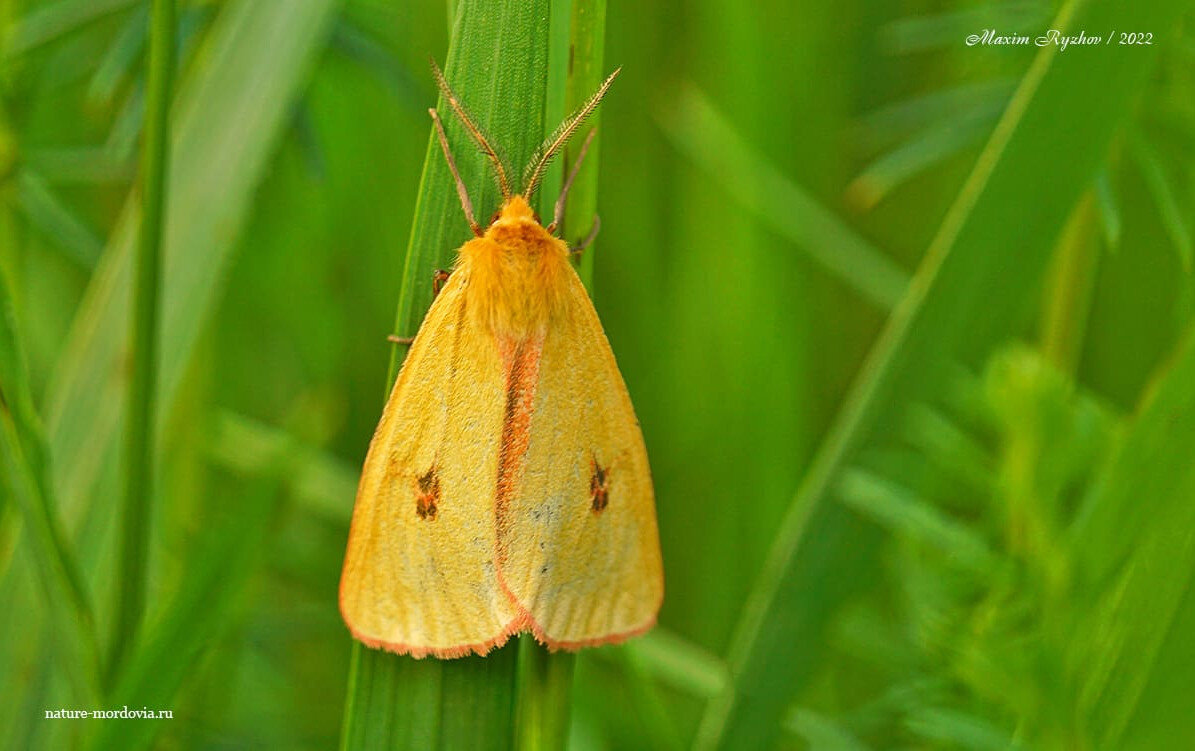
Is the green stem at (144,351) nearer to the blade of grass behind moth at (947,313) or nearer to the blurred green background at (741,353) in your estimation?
the blurred green background at (741,353)

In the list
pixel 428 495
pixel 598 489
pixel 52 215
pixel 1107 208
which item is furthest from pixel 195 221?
pixel 1107 208

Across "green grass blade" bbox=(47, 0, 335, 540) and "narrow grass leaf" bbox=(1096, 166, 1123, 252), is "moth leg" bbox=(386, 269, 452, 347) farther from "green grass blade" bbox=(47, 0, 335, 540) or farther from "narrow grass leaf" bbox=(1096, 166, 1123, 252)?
"narrow grass leaf" bbox=(1096, 166, 1123, 252)

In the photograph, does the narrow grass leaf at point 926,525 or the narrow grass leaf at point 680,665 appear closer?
the narrow grass leaf at point 926,525

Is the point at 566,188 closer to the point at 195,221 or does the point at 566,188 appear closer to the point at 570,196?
the point at 570,196

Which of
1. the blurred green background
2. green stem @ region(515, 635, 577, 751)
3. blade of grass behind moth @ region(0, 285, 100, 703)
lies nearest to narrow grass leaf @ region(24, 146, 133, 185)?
the blurred green background

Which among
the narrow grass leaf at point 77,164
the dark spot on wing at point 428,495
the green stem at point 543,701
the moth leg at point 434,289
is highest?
the narrow grass leaf at point 77,164

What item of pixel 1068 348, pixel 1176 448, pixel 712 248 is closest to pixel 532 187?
pixel 1176 448

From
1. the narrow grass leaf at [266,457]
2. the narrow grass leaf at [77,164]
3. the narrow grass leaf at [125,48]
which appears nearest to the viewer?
the narrow grass leaf at [125,48]

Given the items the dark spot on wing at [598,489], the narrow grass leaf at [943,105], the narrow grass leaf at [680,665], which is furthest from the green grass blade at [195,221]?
the narrow grass leaf at [943,105]
